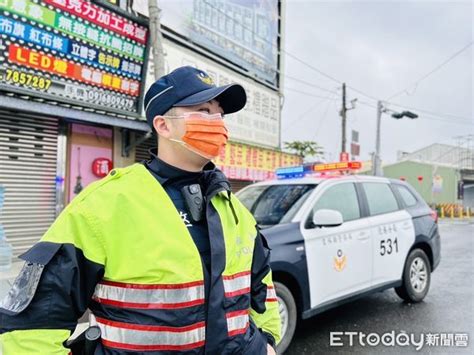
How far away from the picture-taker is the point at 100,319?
1334mm

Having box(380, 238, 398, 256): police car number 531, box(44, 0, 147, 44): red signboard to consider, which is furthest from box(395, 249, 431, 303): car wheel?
box(44, 0, 147, 44): red signboard

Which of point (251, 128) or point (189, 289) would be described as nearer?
point (189, 289)

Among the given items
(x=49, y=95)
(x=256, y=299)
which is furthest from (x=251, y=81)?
(x=256, y=299)

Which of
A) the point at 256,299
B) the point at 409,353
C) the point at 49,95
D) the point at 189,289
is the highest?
the point at 49,95

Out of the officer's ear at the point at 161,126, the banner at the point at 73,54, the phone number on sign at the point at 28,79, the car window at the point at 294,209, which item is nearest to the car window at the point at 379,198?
the car window at the point at 294,209

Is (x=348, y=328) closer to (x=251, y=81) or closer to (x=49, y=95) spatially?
(x=49, y=95)

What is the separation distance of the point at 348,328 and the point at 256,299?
3117mm

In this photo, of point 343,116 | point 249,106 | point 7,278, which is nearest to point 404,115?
point 343,116

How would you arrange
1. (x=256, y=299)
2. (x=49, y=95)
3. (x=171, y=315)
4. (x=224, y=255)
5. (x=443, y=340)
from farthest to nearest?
1. (x=49, y=95)
2. (x=443, y=340)
3. (x=256, y=299)
4. (x=224, y=255)
5. (x=171, y=315)

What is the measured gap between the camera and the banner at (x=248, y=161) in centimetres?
1124

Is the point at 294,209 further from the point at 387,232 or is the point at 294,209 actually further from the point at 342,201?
the point at 387,232

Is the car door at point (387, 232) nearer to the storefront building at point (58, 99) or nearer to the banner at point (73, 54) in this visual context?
the storefront building at point (58, 99)

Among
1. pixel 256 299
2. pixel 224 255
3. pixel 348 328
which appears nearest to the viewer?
pixel 224 255

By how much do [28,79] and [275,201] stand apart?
485cm
